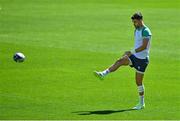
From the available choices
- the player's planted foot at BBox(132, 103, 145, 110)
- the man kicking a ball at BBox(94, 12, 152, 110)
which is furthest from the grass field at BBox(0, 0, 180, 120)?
the man kicking a ball at BBox(94, 12, 152, 110)

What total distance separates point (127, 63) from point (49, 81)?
5.13 m

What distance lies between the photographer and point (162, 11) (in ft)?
172

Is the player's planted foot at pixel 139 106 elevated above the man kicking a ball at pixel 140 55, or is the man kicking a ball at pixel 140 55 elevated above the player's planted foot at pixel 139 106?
the man kicking a ball at pixel 140 55

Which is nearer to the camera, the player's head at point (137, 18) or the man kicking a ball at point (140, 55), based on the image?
the player's head at point (137, 18)

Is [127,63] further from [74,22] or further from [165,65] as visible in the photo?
[74,22]

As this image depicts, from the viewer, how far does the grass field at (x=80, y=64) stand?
66.7 ft

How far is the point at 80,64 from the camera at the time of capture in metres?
28.8

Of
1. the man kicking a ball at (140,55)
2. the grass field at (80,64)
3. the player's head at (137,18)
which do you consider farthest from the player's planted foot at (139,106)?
the player's head at (137,18)

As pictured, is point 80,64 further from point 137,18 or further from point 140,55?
point 137,18

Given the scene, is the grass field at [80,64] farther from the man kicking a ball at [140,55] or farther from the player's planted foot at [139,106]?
the man kicking a ball at [140,55]

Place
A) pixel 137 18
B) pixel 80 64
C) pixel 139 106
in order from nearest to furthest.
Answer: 1. pixel 137 18
2. pixel 139 106
3. pixel 80 64

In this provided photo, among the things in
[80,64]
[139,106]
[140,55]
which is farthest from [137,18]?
[80,64]

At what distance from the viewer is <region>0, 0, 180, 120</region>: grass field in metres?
20.3

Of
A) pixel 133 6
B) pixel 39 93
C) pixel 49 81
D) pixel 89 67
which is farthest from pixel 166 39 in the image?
pixel 133 6
